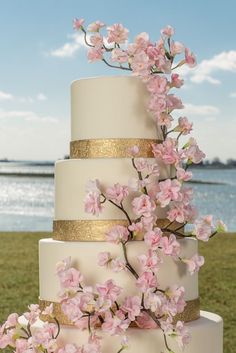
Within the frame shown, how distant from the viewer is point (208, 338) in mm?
3744

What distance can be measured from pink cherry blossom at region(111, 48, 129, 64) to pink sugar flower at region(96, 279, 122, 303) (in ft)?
3.60

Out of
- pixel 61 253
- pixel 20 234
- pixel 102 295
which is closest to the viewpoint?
pixel 102 295

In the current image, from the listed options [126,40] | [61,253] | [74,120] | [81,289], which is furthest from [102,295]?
[126,40]

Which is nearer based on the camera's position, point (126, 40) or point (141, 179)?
point (141, 179)

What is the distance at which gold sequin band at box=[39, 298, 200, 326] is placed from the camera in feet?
12.2

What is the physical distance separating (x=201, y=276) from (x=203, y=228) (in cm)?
702

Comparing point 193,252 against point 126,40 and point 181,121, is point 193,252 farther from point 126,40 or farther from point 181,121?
point 126,40

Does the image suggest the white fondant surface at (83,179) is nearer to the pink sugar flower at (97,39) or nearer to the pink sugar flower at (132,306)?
the pink sugar flower at (132,306)

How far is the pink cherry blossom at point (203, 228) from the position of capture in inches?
143

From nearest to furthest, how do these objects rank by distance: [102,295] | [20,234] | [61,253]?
[102,295]
[61,253]
[20,234]

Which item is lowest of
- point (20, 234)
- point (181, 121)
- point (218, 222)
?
point (20, 234)

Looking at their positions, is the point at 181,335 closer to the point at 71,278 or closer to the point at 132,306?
the point at 132,306

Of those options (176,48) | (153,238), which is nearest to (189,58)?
(176,48)

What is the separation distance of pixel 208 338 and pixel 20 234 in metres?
10.0
